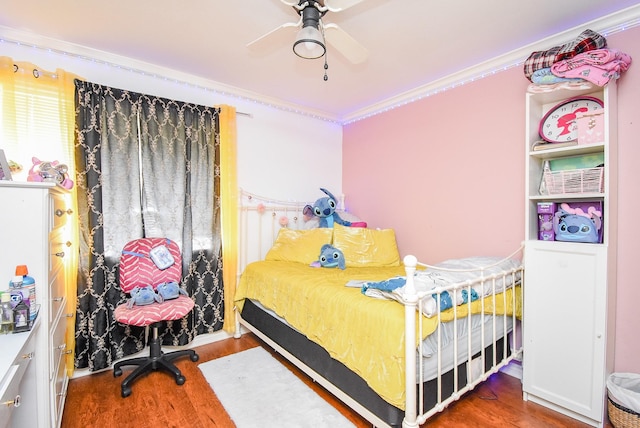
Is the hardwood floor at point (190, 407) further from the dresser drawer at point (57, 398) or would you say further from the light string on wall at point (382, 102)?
the light string on wall at point (382, 102)

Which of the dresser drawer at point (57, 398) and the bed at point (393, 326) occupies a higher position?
the bed at point (393, 326)

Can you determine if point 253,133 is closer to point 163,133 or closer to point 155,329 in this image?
point 163,133

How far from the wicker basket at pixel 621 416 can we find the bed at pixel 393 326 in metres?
0.52

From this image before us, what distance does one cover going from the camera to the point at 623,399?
1636 millimetres

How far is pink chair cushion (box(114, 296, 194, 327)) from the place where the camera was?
2.01 meters

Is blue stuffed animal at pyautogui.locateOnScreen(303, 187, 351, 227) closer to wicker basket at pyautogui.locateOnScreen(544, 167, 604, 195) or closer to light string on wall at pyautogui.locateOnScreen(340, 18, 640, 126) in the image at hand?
light string on wall at pyautogui.locateOnScreen(340, 18, 640, 126)

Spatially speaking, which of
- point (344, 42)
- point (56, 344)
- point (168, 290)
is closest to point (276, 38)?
point (344, 42)

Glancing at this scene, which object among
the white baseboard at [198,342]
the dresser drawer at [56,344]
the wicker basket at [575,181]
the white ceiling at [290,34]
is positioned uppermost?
the white ceiling at [290,34]

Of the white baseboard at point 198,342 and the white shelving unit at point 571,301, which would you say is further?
the white baseboard at point 198,342

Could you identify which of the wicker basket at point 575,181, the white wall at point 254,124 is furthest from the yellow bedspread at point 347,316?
the white wall at point 254,124

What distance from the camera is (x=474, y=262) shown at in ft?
7.06

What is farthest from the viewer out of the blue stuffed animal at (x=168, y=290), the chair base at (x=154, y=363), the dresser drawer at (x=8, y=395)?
the blue stuffed animal at (x=168, y=290)

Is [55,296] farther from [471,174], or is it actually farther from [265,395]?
[471,174]

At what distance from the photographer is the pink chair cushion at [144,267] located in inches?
89.6
